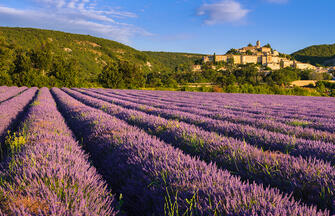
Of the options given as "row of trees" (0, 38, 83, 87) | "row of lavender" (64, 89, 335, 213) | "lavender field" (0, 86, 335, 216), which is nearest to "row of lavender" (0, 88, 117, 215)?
"lavender field" (0, 86, 335, 216)

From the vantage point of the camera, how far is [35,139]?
3318 mm

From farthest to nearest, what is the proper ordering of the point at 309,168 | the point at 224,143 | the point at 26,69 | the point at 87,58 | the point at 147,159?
the point at 87,58, the point at 26,69, the point at 224,143, the point at 147,159, the point at 309,168

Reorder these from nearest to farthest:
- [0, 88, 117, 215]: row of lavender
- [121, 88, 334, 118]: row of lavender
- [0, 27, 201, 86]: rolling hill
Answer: [0, 88, 117, 215]: row of lavender
[121, 88, 334, 118]: row of lavender
[0, 27, 201, 86]: rolling hill

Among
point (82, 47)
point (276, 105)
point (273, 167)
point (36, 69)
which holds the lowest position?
point (276, 105)

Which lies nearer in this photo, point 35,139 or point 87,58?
point 35,139

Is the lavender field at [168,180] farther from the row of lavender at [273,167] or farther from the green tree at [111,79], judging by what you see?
the green tree at [111,79]

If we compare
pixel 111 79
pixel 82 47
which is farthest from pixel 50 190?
pixel 82 47

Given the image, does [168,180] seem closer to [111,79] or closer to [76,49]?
[111,79]

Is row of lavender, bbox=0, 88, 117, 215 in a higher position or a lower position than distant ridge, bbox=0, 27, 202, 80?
lower

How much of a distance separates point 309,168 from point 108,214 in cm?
212

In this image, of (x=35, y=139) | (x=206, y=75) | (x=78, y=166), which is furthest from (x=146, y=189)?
(x=206, y=75)

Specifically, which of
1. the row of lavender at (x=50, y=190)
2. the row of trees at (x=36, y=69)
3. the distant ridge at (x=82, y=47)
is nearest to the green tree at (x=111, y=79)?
the row of trees at (x=36, y=69)

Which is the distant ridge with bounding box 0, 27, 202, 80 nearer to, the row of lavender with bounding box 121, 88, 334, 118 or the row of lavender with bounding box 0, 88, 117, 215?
the row of lavender with bounding box 121, 88, 334, 118

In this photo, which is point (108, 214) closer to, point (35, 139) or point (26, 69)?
point (35, 139)
